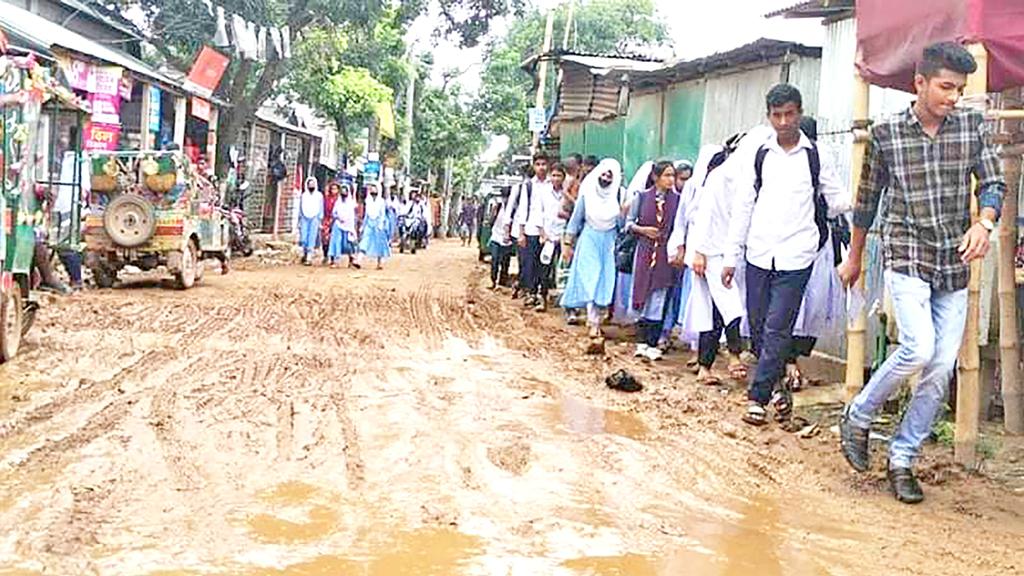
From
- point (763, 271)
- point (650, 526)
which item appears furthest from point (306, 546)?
point (763, 271)

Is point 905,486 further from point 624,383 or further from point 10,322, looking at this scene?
point 10,322

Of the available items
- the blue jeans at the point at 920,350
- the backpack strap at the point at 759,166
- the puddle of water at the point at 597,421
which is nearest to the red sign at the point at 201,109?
the puddle of water at the point at 597,421

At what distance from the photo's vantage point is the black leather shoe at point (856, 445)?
17.4ft

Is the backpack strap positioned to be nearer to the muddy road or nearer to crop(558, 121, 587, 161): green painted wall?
the muddy road

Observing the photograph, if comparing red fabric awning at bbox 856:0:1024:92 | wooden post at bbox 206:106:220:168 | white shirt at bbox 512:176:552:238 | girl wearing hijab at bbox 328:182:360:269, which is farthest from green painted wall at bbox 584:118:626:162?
red fabric awning at bbox 856:0:1024:92

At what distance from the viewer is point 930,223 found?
4.90 meters

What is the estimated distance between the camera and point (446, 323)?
37.8 ft

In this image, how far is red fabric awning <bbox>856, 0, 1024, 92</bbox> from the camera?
16.6 feet

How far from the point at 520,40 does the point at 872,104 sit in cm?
4016

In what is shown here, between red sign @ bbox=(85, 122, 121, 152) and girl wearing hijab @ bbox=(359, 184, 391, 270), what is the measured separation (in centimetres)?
533

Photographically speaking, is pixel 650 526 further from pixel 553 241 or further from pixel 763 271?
pixel 553 241

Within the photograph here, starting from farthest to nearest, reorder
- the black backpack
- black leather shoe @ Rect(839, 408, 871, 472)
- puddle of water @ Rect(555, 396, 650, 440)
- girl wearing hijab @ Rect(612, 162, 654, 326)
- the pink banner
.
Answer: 1. the pink banner
2. girl wearing hijab @ Rect(612, 162, 654, 326)
3. the black backpack
4. puddle of water @ Rect(555, 396, 650, 440)
5. black leather shoe @ Rect(839, 408, 871, 472)

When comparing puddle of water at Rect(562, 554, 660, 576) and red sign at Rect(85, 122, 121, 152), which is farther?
red sign at Rect(85, 122, 121, 152)

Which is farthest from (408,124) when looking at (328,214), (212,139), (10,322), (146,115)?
(10,322)
